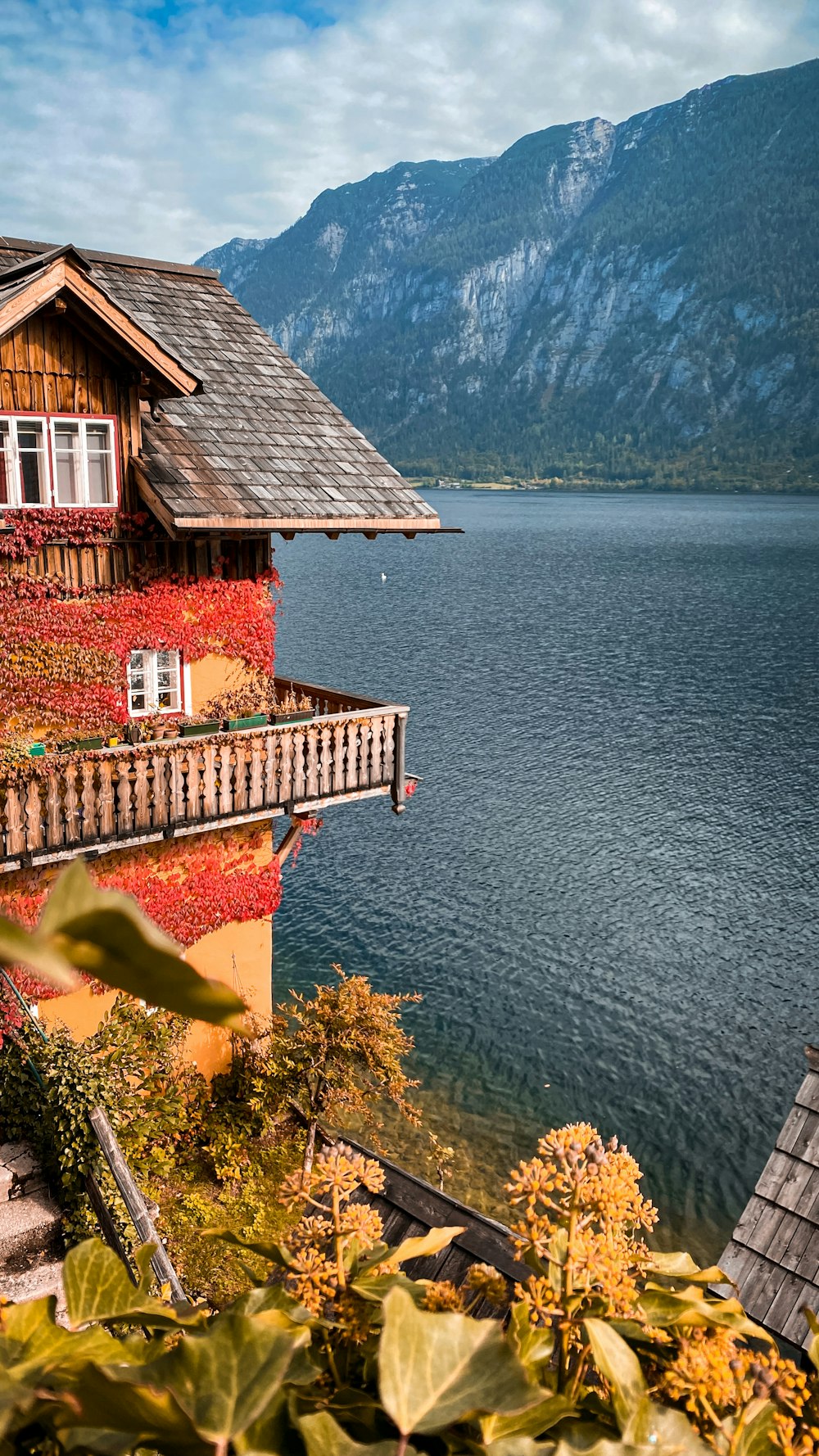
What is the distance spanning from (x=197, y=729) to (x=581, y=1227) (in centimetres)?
1400

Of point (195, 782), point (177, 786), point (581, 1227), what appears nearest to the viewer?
point (581, 1227)

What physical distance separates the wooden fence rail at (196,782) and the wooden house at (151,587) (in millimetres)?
29

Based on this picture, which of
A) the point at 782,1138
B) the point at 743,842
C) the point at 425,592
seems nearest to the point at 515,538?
the point at 425,592

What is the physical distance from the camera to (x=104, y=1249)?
1.86 m

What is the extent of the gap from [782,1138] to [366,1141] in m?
14.3

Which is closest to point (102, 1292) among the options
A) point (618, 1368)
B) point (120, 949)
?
point (618, 1368)

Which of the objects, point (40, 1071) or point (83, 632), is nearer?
point (40, 1071)

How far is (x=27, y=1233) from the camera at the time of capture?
38.2 feet

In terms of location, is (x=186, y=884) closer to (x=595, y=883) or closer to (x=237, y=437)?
(x=237, y=437)

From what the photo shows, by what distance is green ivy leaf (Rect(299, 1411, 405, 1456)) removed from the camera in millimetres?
1386

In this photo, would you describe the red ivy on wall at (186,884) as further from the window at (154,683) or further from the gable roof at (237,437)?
the gable roof at (237,437)

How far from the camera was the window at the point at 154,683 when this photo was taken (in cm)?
1591

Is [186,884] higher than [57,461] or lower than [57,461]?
lower

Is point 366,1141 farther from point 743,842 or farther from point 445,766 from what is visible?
point 445,766
